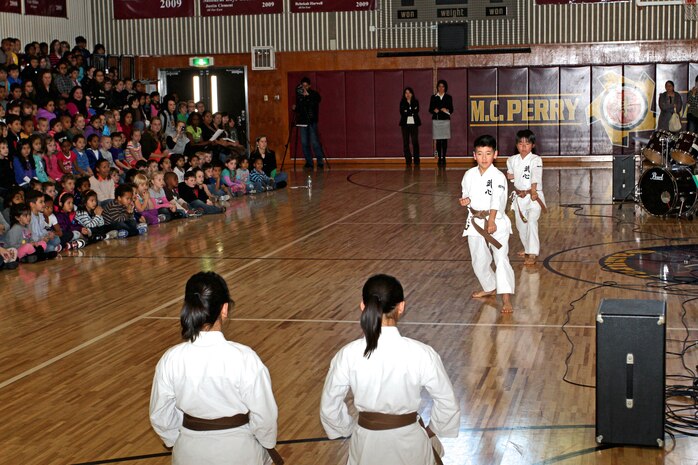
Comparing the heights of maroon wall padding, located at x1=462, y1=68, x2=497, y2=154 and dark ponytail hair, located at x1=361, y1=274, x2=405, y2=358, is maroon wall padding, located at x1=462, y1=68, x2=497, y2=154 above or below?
above

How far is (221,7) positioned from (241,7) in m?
0.59

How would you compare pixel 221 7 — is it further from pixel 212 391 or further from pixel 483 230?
pixel 212 391

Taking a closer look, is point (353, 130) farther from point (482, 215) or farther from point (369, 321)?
point (369, 321)

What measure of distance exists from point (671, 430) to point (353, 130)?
75.3ft

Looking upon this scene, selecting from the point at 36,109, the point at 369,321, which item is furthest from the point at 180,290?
the point at 36,109

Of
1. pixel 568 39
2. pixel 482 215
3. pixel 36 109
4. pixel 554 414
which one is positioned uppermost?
pixel 568 39

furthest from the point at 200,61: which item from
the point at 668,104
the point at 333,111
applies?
the point at 668,104

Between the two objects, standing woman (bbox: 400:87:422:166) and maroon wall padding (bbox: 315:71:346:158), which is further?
maroon wall padding (bbox: 315:71:346:158)

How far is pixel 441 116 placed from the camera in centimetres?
2656

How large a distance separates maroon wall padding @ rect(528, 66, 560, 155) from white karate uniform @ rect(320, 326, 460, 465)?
23.4 m

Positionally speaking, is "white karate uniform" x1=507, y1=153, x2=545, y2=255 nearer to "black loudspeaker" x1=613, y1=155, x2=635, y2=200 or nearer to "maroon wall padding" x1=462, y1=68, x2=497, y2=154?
"black loudspeaker" x1=613, y1=155, x2=635, y2=200

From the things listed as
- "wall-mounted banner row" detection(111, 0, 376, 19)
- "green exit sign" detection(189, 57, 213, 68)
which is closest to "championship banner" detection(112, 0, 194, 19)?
"wall-mounted banner row" detection(111, 0, 376, 19)

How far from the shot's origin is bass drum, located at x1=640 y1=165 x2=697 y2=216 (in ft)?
48.8

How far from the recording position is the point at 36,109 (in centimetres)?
1778
